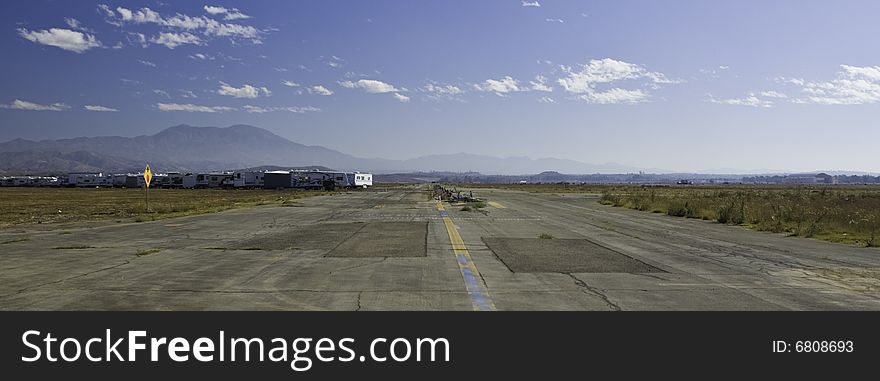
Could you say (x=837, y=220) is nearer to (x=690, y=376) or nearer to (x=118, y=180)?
(x=690, y=376)

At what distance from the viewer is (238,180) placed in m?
115

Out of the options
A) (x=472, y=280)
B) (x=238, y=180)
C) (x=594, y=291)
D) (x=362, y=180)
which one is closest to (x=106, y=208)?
(x=472, y=280)

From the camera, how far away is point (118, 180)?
5217 inches

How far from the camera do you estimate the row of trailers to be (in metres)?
113

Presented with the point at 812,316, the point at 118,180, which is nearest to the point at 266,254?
the point at 812,316

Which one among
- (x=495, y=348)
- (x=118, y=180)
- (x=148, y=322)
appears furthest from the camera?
(x=118, y=180)

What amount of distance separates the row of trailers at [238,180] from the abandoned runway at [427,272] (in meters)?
90.4

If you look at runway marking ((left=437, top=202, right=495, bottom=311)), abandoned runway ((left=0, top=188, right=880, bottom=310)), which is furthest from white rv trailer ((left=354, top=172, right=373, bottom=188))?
runway marking ((left=437, top=202, right=495, bottom=311))

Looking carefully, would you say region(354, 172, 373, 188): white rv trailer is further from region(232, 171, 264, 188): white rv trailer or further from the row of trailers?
region(232, 171, 264, 188): white rv trailer

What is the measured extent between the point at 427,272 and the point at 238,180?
356 feet

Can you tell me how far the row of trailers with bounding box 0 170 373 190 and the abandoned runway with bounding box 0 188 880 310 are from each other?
297 ft

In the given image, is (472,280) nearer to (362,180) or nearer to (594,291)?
(594,291)

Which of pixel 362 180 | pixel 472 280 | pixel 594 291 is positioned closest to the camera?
pixel 594 291

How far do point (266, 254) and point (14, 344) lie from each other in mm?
9056
